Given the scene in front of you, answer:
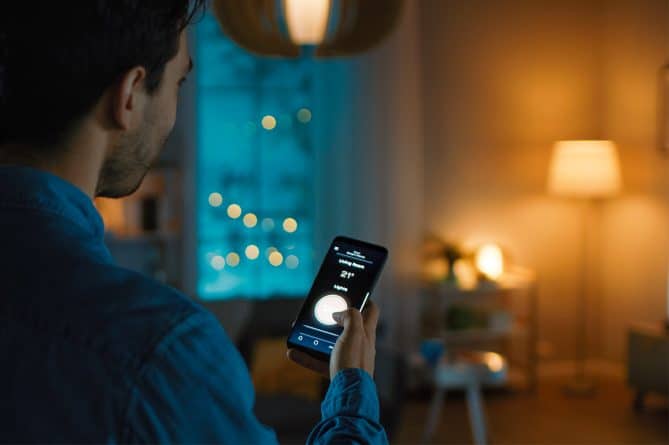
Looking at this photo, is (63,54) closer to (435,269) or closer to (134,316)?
A: (134,316)

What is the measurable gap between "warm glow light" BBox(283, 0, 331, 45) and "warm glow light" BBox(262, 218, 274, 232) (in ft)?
10.3

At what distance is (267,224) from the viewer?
16.8 feet

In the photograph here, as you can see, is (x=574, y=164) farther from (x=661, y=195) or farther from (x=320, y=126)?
(x=320, y=126)

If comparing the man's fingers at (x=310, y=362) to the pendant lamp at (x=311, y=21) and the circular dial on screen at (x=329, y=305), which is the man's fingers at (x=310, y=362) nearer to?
the circular dial on screen at (x=329, y=305)

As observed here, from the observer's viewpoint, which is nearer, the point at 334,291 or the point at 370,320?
the point at 370,320

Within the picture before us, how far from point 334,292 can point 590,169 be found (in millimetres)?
4035

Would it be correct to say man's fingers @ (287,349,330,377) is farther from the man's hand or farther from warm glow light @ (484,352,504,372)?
warm glow light @ (484,352,504,372)

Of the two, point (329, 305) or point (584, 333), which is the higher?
point (329, 305)

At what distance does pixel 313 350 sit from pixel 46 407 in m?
0.56

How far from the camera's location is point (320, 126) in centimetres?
495

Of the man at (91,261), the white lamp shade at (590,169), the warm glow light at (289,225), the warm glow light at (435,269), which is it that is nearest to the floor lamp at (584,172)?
the white lamp shade at (590,169)

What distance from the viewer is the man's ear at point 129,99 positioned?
0.66 meters

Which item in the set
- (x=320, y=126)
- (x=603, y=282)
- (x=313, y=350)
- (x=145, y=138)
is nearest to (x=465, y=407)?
(x=603, y=282)

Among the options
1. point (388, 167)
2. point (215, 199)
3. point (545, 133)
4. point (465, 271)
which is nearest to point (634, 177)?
point (545, 133)
